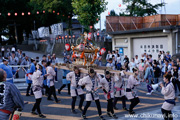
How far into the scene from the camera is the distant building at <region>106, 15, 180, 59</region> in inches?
735

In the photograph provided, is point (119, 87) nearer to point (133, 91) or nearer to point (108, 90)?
point (133, 91)

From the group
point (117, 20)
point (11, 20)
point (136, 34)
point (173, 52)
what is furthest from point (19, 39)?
point (173, 52)

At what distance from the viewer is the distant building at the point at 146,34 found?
18672 millimetres

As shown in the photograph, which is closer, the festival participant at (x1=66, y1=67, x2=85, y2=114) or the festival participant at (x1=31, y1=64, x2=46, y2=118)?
the festival participant at (x1=31, y1=64, x2=46, y2=118)

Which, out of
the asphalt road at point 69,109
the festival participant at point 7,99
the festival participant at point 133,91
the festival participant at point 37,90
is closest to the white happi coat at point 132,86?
the festival participant at point 133,91

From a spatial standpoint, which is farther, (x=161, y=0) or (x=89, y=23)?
(x=161, y=0)

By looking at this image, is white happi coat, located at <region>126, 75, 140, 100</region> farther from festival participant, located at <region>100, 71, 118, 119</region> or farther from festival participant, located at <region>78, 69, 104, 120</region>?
festival participant, located at <region>78, 69, 104, 120</region>

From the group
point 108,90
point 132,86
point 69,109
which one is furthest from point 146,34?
point 108,90

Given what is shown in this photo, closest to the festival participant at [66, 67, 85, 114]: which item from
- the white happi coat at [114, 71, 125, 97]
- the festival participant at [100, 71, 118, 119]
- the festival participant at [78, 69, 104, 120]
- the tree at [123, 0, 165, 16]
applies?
the festival participant at [78, 69, 104, 120]

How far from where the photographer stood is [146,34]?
21.2 m

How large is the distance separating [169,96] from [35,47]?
38540 millimetres

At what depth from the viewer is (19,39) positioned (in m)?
48.5

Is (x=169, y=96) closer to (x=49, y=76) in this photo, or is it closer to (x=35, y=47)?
(x=49, y=76)

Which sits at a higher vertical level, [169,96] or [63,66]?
[63,66]
